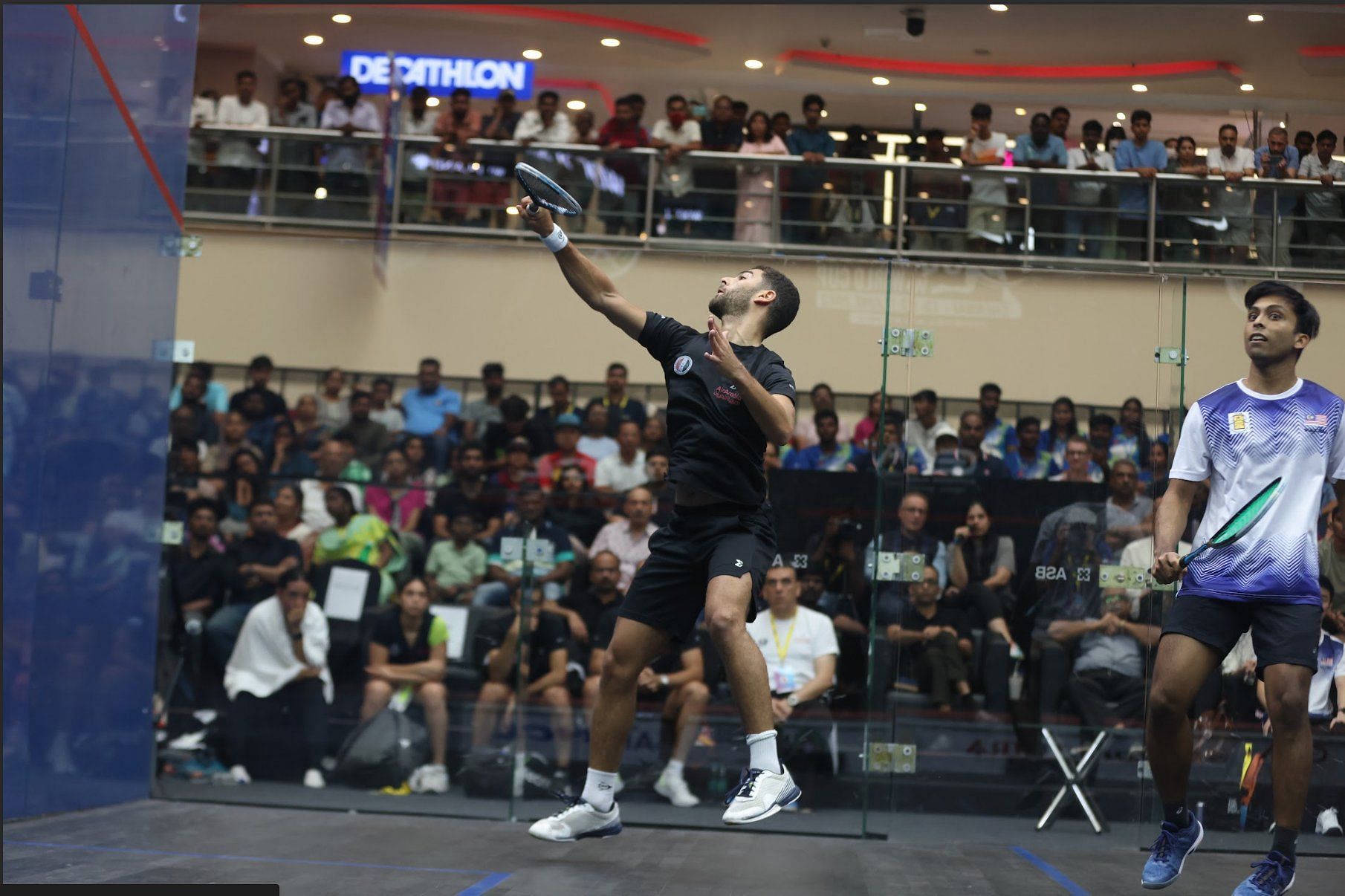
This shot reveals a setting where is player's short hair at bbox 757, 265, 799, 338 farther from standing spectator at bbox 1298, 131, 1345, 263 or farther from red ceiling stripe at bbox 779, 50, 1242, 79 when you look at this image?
red ceiling stripe at bbox 779, 50, 1242, 79

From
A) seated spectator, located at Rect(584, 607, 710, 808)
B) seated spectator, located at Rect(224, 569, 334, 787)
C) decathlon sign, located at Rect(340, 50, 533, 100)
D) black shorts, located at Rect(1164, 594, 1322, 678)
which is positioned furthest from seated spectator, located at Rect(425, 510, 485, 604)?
decathlon sign, located at Rect(340, 50, 533, 100)

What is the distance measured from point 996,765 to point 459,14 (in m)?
10.7

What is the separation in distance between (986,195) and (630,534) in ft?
14.0

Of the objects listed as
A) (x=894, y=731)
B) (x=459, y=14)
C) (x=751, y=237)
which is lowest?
(x=894, y=731)

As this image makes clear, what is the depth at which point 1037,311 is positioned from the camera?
5695mm

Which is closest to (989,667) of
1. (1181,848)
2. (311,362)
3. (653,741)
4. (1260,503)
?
(653,741)

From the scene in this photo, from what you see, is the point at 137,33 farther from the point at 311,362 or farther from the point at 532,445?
the point at 532,445

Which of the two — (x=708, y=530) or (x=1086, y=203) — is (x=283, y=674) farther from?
(x=1086, y=203)

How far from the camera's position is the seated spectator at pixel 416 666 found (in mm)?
5723

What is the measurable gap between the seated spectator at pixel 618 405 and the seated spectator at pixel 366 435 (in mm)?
927

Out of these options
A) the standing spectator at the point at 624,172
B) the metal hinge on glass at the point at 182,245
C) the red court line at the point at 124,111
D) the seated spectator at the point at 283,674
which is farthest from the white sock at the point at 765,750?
the standing spectator at the point at 624,172

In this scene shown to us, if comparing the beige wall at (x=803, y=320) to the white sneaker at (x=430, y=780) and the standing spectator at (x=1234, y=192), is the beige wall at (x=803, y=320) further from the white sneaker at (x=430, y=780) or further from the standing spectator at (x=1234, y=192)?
the standing spectator at (x=1234, y=192)

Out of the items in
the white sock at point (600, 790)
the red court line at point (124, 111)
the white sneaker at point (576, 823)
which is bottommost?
the white sneaker at point (576, 823)

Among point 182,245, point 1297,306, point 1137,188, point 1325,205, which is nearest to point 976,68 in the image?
point 1137,188
